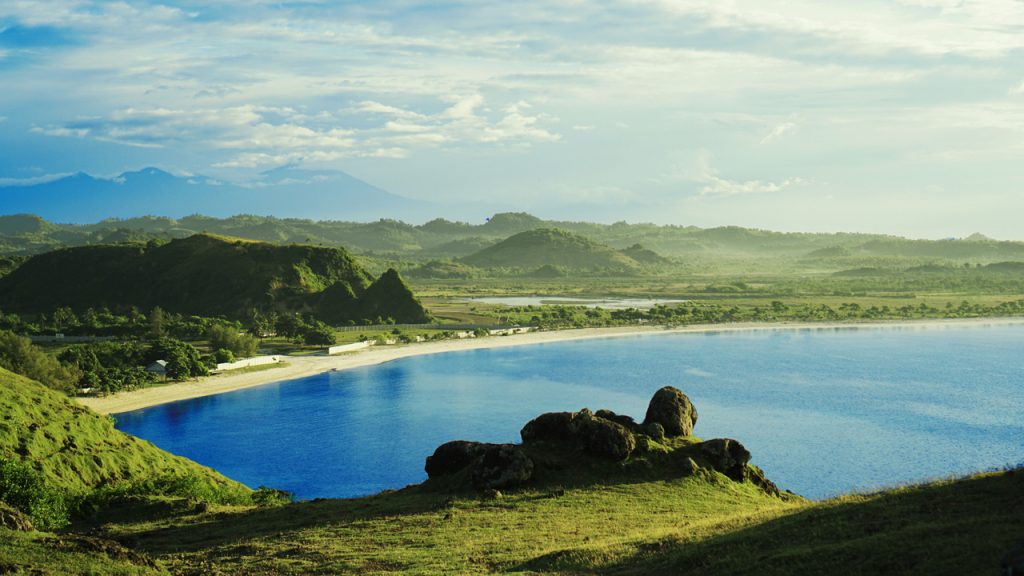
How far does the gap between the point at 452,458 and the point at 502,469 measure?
3.85 m

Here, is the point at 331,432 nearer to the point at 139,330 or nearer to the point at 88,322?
the point at 139,330

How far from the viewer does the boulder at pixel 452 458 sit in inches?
1485

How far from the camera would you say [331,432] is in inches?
3455

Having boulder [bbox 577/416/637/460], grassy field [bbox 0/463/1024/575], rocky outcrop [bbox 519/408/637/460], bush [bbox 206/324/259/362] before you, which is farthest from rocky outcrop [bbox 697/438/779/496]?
bush [bbox 206/324/259/362]

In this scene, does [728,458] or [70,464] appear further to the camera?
[70,464]

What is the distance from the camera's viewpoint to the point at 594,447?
36812mm

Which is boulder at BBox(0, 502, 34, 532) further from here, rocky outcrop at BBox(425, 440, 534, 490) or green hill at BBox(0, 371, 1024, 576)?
rocky outcrop at BBox(425, 440, 534, 490)

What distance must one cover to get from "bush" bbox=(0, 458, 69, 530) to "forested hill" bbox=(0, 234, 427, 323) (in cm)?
13071

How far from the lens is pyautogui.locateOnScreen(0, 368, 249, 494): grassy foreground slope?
4231cm

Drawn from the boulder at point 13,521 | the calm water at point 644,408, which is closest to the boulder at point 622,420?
the calm water at point 644,408

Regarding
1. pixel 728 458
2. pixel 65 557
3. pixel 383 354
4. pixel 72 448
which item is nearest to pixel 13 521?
pixel 65 557

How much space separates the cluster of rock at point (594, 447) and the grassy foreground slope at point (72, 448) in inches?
587

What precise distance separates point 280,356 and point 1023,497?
11099 cm

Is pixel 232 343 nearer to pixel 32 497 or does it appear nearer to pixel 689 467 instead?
pixel 32 497
